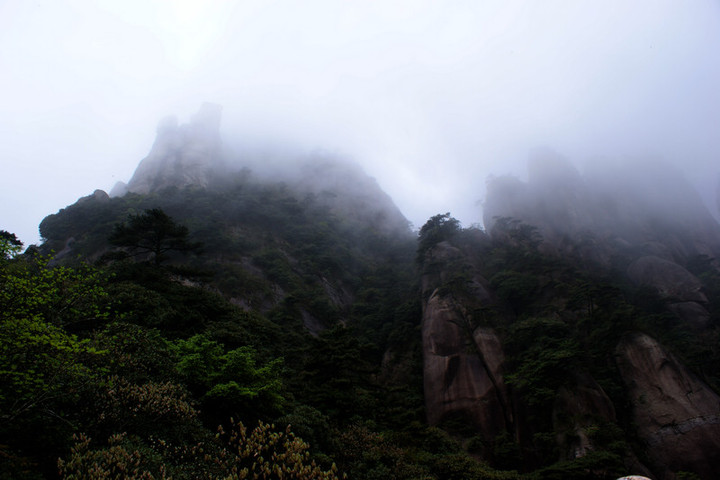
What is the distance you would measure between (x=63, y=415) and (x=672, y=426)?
27458 millimetres

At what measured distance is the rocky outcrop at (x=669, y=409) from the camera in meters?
18.4

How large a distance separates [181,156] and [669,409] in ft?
254

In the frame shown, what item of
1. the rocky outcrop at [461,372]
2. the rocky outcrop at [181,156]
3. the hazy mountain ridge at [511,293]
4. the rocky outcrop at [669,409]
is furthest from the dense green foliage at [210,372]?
the rocky outcrop at [181,156]

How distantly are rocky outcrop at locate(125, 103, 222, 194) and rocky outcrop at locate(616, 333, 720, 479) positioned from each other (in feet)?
209

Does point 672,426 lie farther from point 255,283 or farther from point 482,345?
point 255,283

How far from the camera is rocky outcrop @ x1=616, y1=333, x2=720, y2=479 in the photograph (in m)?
18.4

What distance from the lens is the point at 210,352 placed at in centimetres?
1242

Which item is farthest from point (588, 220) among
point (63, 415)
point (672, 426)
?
point (63, 415)

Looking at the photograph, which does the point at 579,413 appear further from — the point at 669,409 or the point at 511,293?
the point at 511,293

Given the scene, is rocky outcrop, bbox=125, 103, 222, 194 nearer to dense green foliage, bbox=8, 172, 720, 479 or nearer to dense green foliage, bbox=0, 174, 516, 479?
dense green foliage, bbox=8, 172, 720, 479

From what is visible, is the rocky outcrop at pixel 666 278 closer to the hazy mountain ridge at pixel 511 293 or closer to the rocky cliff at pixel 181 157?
the hazy mountain ridge at pixel 511 293

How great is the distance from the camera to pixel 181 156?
7019 centimetres

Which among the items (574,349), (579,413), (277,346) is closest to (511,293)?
Result: (574,349)

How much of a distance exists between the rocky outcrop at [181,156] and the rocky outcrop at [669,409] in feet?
209
